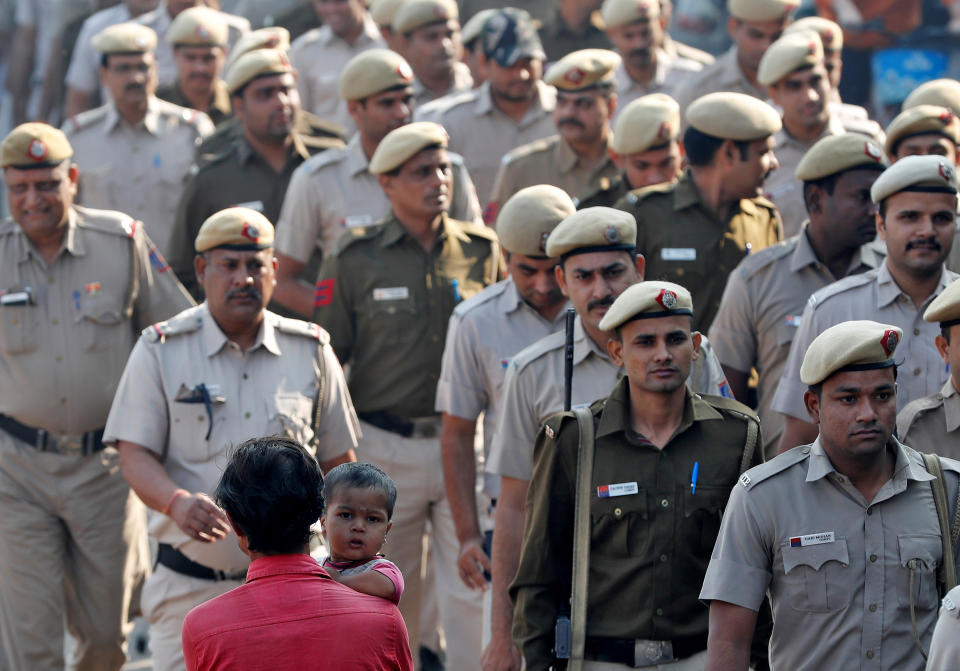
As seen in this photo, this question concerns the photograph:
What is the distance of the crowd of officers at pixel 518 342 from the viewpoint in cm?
524

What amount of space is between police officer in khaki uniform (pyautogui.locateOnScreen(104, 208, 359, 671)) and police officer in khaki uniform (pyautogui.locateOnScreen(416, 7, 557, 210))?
3.71 metres

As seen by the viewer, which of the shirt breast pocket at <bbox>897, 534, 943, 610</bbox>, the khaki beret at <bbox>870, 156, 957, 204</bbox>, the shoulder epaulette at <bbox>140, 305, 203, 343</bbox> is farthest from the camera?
the shoulder epaulette at <bbox>140, 305, 203, 343</bbox>

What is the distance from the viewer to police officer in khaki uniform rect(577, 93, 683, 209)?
28.3ft

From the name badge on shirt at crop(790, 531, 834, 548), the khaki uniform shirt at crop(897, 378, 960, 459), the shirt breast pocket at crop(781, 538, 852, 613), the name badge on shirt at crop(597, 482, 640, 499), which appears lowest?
the shirt breast pocket at crop(781, 538, 852, 613)

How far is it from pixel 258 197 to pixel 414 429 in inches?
91.2

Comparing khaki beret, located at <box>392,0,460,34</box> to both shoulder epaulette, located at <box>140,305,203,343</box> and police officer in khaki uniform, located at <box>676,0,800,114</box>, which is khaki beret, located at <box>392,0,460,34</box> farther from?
shoulder epaulette, located at <box>140,305,203,343</box>

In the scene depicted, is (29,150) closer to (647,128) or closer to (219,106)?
(647,128)

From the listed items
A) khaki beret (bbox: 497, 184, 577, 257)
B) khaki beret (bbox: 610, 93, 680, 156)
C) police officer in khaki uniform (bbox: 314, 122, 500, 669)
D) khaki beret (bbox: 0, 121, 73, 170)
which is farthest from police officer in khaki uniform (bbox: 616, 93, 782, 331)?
khaki beret (bbox: 0, 121, 73, 170)

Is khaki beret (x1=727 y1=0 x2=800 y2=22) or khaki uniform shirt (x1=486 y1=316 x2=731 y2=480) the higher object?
khaki beret (x1=727 y1=0 x2=800 y2=22)

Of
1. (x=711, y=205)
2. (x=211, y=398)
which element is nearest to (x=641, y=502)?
(x=211, y=398)

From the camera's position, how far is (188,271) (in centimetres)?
981

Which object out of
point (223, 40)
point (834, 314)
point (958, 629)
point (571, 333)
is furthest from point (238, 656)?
point (223, 40)

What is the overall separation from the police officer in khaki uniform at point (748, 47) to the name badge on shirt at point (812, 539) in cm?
609

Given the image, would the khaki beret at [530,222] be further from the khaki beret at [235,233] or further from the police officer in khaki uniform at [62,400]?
the police officer in khaki uniform at [62,400]
